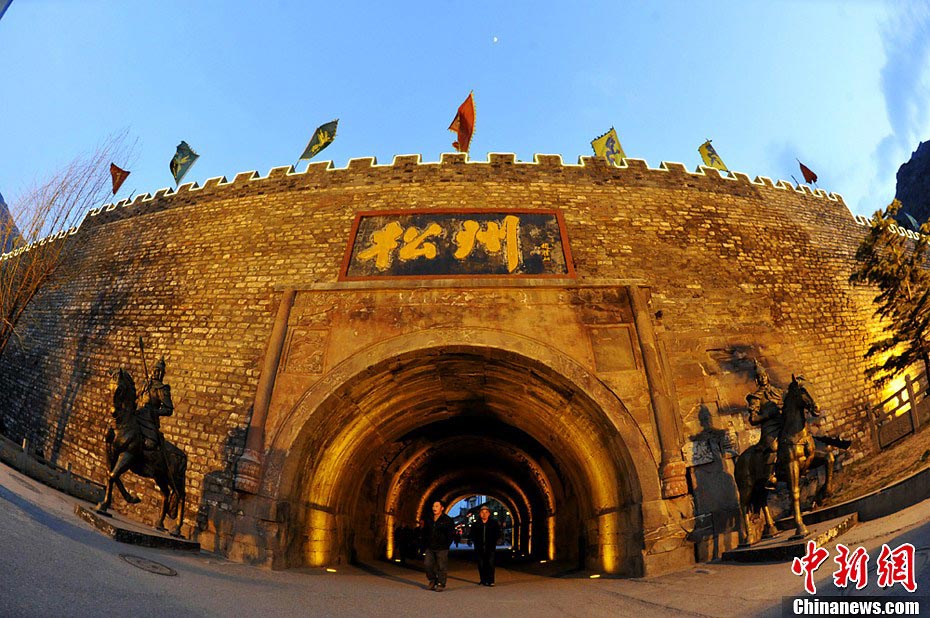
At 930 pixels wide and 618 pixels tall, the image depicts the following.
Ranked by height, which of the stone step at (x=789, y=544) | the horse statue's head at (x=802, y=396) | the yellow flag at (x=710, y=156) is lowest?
the stone step at (x=789, y=544)

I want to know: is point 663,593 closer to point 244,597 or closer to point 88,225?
point 244,597

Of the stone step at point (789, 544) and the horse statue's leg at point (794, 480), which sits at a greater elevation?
the horse statue's leg at point (794, 480)

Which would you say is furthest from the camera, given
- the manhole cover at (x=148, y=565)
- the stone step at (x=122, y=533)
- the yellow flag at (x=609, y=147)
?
the yellow flag at (x=609, y=147)

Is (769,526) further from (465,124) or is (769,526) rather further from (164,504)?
(465,124)

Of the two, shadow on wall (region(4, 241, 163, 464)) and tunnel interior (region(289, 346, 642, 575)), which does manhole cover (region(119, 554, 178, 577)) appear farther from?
shadow on wall (region(4, 241, 163, 464))

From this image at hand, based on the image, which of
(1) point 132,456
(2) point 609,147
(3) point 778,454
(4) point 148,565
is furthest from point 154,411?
(2) point 609,147

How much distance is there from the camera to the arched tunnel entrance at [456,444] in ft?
24.8

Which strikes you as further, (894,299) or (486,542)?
(894,299)

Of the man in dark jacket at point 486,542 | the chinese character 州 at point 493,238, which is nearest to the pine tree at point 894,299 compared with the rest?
the chinese character 州 at point 493,238

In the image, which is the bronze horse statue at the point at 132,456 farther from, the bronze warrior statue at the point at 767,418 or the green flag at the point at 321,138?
the bronze warrior statue at the point at 767,418

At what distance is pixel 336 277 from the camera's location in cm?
906

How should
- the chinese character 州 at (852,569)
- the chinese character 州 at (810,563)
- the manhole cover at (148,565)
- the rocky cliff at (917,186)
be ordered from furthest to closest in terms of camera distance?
the rocky cliff at (917,186) → the manhole cover at (148,565) → the chinese character 州 at (810,563) → the chinese character 州 at (852,569)

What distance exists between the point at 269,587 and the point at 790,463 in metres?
6.35

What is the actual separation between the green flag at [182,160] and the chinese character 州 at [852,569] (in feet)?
50.2
